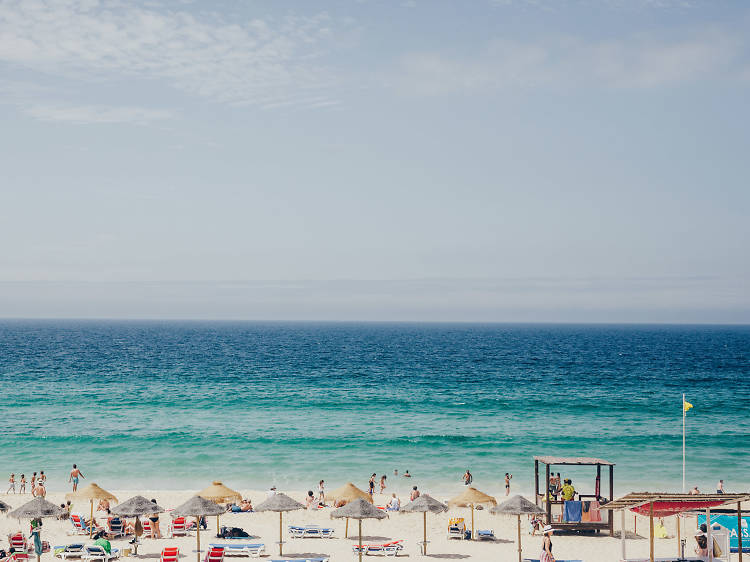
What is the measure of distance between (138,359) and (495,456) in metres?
74.3

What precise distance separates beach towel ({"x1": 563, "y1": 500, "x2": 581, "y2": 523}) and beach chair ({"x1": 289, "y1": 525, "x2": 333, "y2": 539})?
26.4 ft

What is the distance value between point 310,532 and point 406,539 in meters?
3.22

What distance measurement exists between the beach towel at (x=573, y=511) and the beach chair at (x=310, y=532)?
8.06 metres

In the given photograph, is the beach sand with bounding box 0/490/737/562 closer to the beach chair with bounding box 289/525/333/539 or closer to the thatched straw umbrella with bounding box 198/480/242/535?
the beach chair with bounding box 289/525/333/539

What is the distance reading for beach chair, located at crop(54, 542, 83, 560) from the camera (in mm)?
19641

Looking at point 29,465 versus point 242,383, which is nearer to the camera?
point 29,465

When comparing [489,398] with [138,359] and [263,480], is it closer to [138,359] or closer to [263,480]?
[263,480]

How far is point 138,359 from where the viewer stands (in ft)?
327

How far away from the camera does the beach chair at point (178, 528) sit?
22.8 metres

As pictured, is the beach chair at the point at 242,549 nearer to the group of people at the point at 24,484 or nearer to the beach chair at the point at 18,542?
the beach chair at the point at 18,542

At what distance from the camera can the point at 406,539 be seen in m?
23.0

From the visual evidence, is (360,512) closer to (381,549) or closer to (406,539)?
(381,549)

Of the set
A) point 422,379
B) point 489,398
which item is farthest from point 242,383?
point 489,398

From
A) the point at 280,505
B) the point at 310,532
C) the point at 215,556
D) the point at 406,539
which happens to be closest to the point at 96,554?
the point at 215,556
